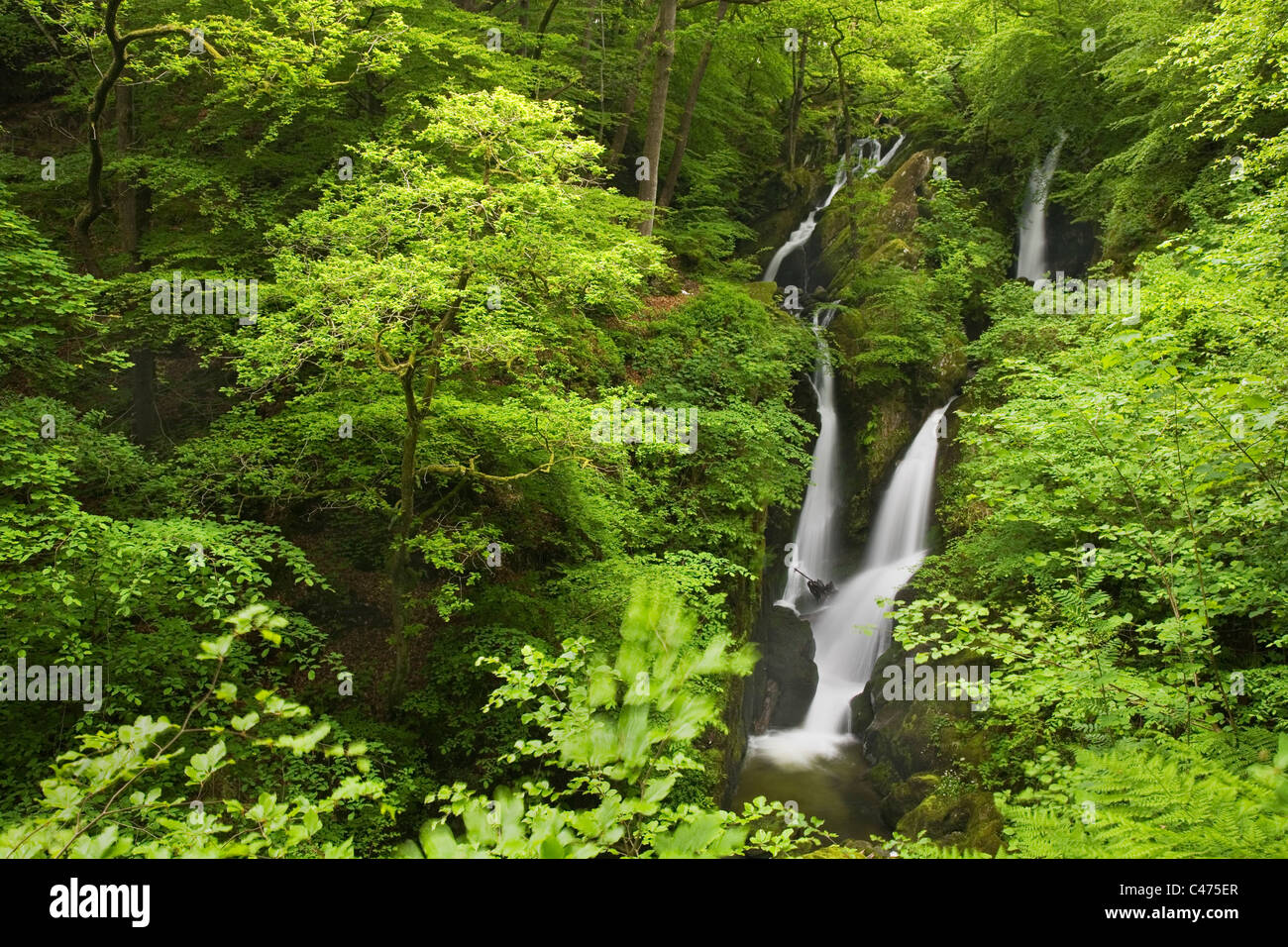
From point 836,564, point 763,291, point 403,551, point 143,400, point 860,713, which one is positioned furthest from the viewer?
point 763,291

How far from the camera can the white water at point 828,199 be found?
68.0ft

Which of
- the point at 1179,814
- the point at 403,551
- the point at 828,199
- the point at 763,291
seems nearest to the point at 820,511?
the point at 763,291

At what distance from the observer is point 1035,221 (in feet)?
60.4

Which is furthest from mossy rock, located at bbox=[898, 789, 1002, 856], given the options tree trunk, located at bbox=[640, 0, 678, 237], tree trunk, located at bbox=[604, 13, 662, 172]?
tree trunk, located at bbox=[604, 13, 662, 172]

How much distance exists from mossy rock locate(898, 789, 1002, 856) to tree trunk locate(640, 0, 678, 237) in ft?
33.7

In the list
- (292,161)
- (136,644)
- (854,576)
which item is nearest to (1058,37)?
(854,576)

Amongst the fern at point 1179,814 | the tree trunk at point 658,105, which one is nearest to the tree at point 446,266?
the fern at point 1179,814

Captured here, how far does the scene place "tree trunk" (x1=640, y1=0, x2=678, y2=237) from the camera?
13.3 meters

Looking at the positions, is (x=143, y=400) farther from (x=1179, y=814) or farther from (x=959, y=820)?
(x=959, y=820)

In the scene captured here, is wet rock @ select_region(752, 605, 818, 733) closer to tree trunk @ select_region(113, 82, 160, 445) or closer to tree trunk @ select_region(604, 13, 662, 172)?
tree trunk @ select_region(604, 13, 662, 172)

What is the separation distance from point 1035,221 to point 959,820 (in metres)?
16.0

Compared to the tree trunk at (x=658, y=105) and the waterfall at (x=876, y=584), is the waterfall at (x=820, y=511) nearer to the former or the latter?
the waterfall at (x=876, y=584)

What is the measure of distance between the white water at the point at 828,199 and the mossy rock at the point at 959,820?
1424 centimetres
